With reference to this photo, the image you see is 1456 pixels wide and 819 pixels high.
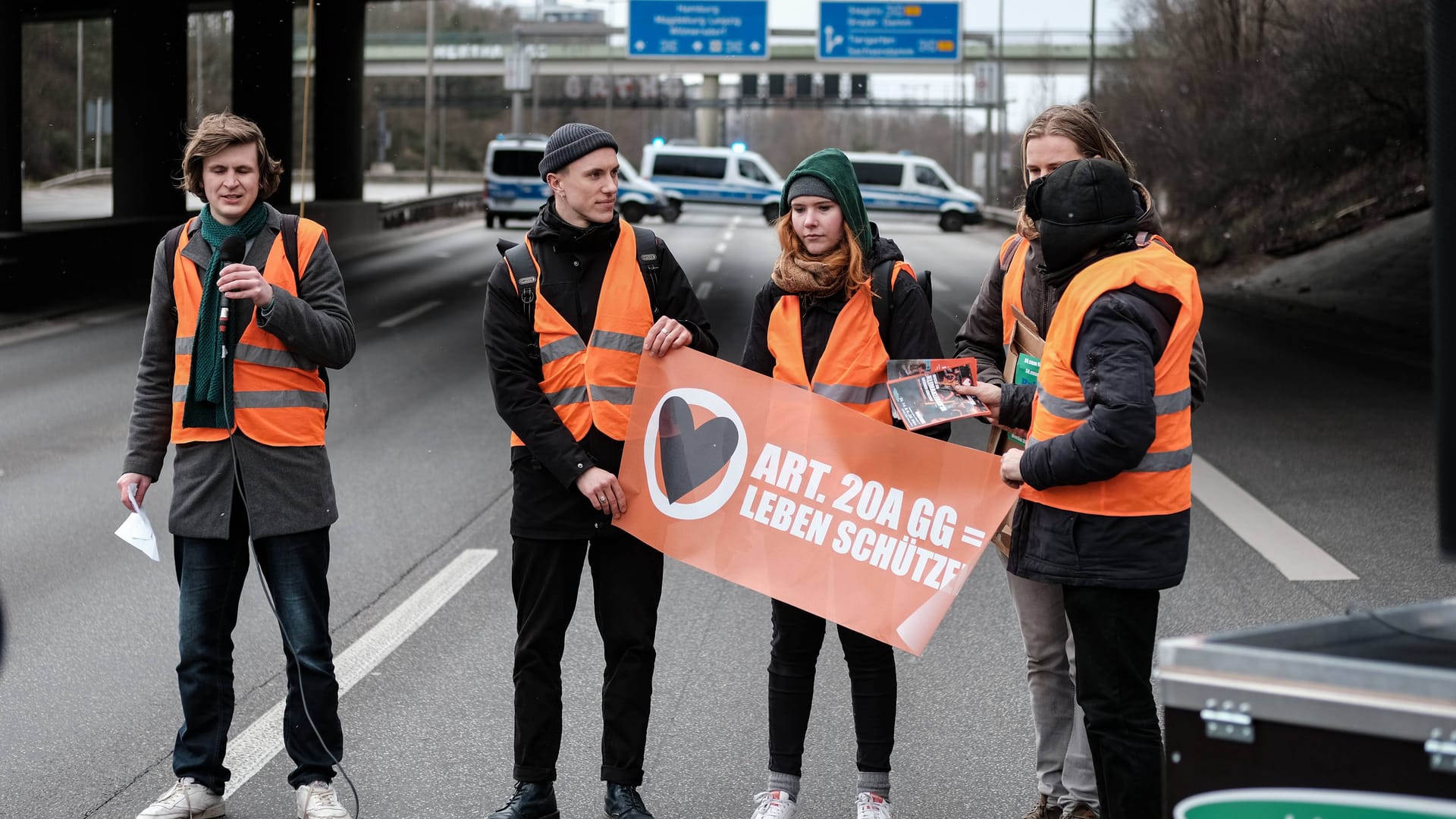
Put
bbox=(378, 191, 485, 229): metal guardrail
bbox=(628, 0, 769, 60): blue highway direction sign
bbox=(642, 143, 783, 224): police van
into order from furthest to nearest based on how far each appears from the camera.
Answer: bbox=(642, 143, 783, 224): police van → bbox=(628, 0, 769, 60): blue highway direction sign → bbox=(378, 191, 485, 229): metal guardrail

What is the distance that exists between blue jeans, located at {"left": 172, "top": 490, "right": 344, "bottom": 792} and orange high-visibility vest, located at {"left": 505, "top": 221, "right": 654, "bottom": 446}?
80 cm

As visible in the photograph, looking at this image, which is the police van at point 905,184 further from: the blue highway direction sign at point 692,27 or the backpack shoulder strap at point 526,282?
the backpack shoulder strap at point 526,282

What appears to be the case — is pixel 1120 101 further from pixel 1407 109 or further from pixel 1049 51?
pixel 1049 51

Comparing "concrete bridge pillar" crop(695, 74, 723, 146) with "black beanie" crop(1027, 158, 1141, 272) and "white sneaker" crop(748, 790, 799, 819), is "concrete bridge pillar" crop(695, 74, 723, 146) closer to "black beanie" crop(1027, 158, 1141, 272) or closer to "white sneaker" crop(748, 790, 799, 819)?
"white sneaker" crop(748, 790, 799, 819)

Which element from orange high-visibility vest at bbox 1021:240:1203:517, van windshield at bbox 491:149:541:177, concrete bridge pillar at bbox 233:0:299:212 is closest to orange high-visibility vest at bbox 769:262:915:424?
orange high-visibility vest at bbox 1021:240:1203:517

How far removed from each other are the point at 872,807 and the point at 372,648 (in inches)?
107

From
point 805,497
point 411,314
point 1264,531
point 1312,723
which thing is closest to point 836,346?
point 805,497

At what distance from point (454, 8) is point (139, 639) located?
3240 inches

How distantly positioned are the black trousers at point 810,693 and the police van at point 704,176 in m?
47.7

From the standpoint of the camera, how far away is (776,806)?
435cm

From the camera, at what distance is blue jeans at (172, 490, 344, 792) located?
443cm

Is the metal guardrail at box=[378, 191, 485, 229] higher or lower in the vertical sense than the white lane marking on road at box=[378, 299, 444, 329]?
higher

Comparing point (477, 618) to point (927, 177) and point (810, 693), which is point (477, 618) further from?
point (927, 177)

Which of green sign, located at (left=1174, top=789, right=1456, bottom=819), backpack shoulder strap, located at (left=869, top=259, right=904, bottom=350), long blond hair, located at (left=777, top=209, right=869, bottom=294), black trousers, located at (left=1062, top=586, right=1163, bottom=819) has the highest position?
long blond hair, located at (left=777, top=209, right=869, bottom=294)
